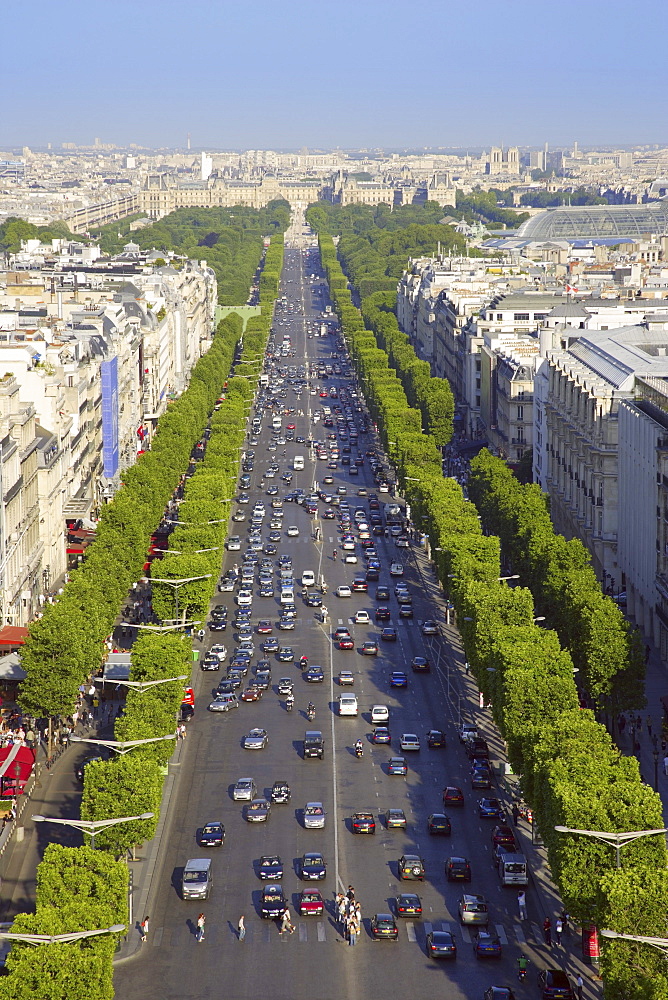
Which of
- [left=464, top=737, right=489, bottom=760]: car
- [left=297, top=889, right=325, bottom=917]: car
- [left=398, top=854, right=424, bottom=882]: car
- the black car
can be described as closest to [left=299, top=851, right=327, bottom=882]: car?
[left=297, top=889, right=325, bottom=917]: car

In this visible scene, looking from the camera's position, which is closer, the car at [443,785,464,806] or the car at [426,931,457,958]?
the car at [426,931,457,958]

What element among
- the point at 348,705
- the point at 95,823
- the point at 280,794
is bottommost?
the point at 348,705

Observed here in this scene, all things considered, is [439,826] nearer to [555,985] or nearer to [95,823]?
[555,985]

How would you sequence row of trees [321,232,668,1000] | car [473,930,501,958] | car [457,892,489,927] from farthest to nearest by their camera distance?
car [457,892,489,927], car [473,930,501,958], row of trees [321,232,668,1000]

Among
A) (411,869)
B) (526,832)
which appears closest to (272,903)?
(411,869)

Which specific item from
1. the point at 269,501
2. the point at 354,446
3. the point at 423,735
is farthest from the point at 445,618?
the point at 354,446

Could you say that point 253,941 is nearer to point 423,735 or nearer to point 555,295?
point 423,735

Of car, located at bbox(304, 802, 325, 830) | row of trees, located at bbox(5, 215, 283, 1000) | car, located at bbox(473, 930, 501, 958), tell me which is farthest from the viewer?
car, located at bbox(304, 802, 325, 830)

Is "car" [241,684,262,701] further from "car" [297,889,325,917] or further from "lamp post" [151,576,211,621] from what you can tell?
"car" [297,889,325,917]
